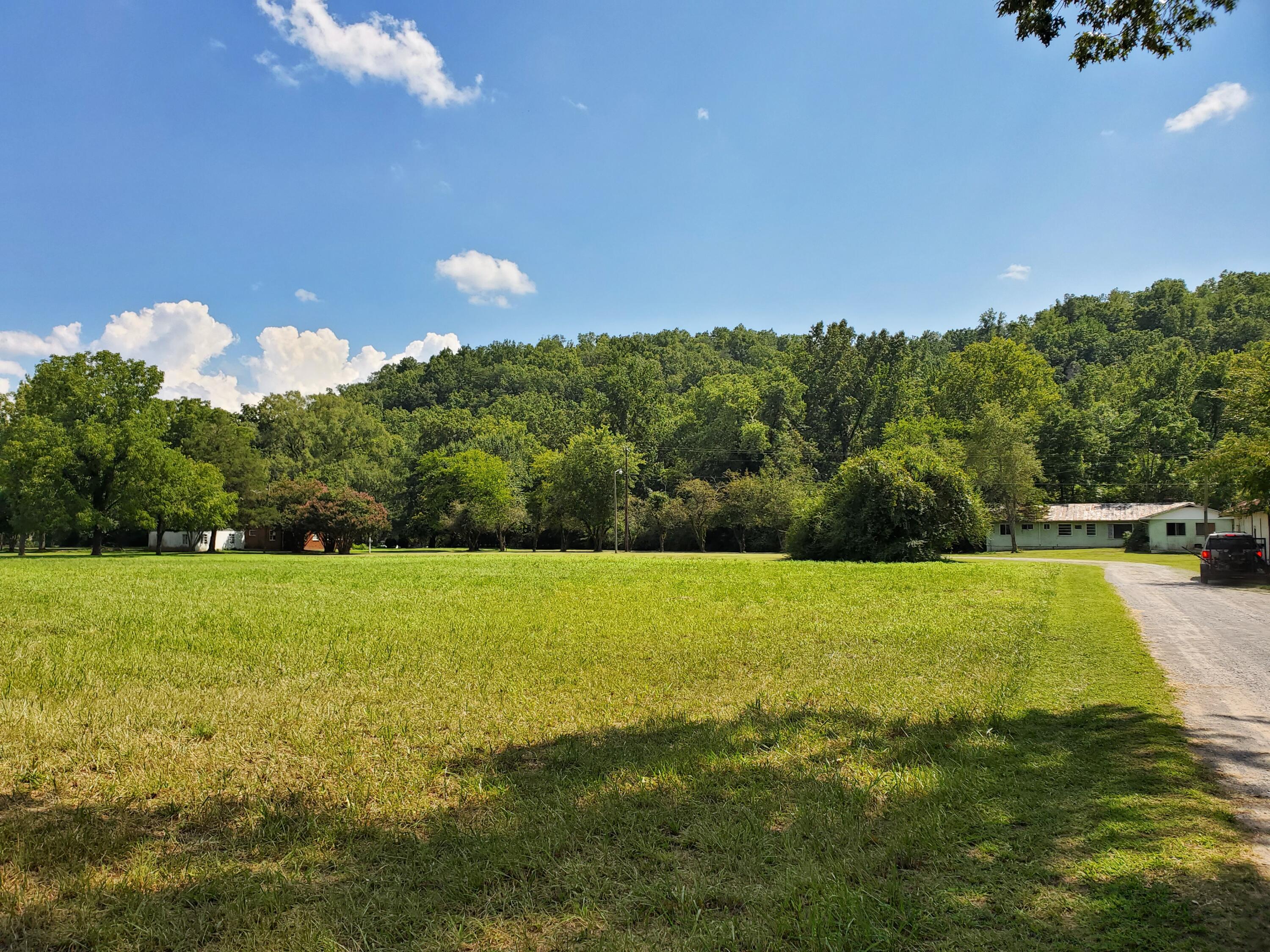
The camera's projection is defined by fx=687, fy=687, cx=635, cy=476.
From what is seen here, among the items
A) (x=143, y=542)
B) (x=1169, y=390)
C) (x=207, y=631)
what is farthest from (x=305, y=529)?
(x=1169, y=390)

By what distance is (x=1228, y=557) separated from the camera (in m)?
22.5

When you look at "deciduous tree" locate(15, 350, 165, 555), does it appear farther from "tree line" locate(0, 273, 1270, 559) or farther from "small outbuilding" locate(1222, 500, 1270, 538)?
"small outbuilding" locate(1222, 500, 1270, 538)

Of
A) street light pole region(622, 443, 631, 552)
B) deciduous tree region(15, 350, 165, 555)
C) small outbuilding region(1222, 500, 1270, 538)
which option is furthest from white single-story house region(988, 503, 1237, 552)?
deciduous tree region(15, 350, 165, 555)

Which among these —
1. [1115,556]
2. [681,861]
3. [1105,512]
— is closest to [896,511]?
[1115,556]

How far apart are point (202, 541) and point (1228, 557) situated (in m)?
74.4

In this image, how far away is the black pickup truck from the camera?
2252 cm

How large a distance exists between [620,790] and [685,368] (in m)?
104

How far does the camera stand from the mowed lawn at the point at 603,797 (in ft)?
9.89

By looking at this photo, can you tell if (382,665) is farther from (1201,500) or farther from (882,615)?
(1201,500)

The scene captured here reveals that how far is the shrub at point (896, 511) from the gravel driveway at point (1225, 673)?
13.7 meters

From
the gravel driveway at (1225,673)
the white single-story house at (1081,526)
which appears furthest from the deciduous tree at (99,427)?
the white single-story house at (1081,526)

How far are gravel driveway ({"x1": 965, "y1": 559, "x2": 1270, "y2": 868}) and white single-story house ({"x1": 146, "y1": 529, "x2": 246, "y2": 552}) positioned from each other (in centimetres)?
6827

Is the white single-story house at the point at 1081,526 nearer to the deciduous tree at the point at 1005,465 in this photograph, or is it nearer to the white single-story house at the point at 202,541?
the deciduous tree at the point at 1005,465

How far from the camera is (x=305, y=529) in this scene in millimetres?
55500
